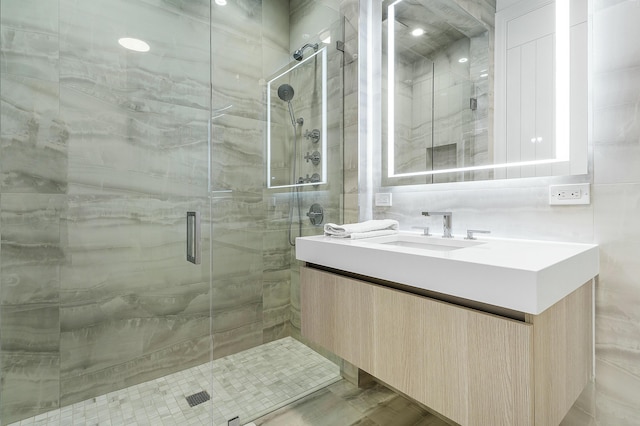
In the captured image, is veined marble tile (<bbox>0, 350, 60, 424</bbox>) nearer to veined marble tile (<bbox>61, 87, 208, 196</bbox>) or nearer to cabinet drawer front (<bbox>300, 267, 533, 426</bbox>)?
veined marble tile (<bbox>61, 87, 208, 196</bbox>)

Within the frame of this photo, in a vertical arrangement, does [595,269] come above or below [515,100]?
below

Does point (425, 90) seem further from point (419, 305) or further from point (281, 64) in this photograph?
point (419, 305)

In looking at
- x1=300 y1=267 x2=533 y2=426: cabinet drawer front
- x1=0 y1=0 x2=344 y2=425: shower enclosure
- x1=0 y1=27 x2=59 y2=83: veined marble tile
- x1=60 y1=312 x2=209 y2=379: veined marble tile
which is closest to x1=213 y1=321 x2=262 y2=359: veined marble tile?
x1=0 y1=0 x2=344 y2=425: shower enclosure

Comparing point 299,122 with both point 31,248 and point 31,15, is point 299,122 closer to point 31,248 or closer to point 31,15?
point 31,15

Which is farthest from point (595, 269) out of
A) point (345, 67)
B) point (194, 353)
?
point (194, 353)

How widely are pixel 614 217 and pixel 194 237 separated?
1714 mm

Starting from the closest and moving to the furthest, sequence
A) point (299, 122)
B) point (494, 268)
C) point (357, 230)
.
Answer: point (494, 268), point (357, 230), point (299, 122)

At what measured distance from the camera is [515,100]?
1.35 meters

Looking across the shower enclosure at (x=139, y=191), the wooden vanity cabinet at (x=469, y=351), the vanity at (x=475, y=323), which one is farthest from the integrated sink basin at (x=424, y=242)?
the shower enclosure at (x=139, y=191)

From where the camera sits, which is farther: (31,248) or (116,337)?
(116,337)

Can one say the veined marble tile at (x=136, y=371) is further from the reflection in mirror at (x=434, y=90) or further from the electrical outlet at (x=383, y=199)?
the reflection in mirror at (x=434, y=90)

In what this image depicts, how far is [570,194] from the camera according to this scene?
116cm

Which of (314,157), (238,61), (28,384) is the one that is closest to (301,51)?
(238,61)

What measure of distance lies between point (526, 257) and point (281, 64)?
1595 millimetres
